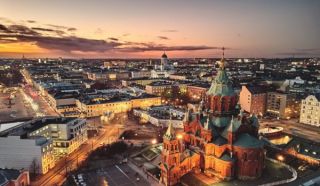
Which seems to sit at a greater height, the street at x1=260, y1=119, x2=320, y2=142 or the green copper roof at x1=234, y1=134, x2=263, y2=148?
the green copper roof at x1=234, y1=134, x2=263, y2=148

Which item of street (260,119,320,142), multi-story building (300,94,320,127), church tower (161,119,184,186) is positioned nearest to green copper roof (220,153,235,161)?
church tower (161,119,184,186)

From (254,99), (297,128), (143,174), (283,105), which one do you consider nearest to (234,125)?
(143,174)

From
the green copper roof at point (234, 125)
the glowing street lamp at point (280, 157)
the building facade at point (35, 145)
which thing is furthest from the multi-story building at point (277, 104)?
the building facade at point (35, 145)

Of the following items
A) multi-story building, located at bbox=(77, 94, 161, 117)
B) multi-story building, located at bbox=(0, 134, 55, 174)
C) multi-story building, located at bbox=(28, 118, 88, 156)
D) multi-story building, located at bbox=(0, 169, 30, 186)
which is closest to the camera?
multi-story building, located at bbox=(0, 169, 30, 186)

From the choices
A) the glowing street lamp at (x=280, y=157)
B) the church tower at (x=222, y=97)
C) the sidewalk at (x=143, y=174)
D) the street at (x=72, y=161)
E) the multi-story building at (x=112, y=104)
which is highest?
the church tower at (x=222, y=97)

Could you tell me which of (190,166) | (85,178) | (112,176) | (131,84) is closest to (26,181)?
(85,178)

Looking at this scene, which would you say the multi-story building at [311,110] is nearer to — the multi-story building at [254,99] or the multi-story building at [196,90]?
the multi-story building at [254,99]

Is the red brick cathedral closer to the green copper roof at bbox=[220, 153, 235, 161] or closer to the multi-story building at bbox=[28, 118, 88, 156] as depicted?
the green copper roof at bbox=[220, 153, 235, 161]

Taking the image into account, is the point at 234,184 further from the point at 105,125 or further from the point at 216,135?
the point at 105,125
